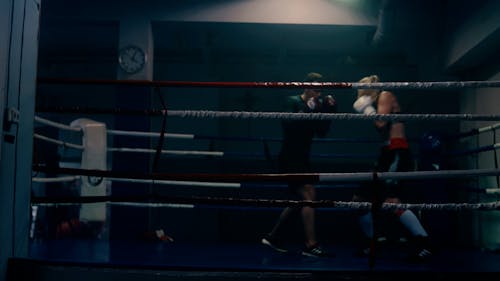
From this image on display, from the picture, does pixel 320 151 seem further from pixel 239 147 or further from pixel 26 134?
pixel 26 134

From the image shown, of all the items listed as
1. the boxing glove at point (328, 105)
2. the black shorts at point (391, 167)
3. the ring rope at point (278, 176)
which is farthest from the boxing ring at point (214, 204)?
the boxing glove at point (328, 105)

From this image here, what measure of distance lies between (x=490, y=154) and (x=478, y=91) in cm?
80

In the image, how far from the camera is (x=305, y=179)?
6.50 feet

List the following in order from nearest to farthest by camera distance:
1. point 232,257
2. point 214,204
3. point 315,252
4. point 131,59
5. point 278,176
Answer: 1. point 278,176
2. point 214,204
3. point 232,257
4. point 315,252
5. point 131,59

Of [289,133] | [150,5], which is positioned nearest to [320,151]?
[150,5]

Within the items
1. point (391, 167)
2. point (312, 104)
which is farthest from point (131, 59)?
point (391, 167)

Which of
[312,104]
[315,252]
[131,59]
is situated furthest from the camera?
[131,59]

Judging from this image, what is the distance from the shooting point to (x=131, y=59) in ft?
16.8

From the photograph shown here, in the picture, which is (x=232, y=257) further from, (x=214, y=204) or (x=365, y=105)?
(x=365, y=105)

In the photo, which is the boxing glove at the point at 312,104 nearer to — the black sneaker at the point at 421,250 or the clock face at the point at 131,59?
the black sneaker at the point at 421,250

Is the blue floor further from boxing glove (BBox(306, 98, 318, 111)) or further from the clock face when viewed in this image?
the clock face

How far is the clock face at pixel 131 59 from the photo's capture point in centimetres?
512

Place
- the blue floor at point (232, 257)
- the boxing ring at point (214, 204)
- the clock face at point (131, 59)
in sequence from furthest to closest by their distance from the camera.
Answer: the clock face at point (131, 59) < the blue floor at point (232, 257) < the boxing ring at point (214, 204)

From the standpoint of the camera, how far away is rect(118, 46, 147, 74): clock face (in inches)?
201
